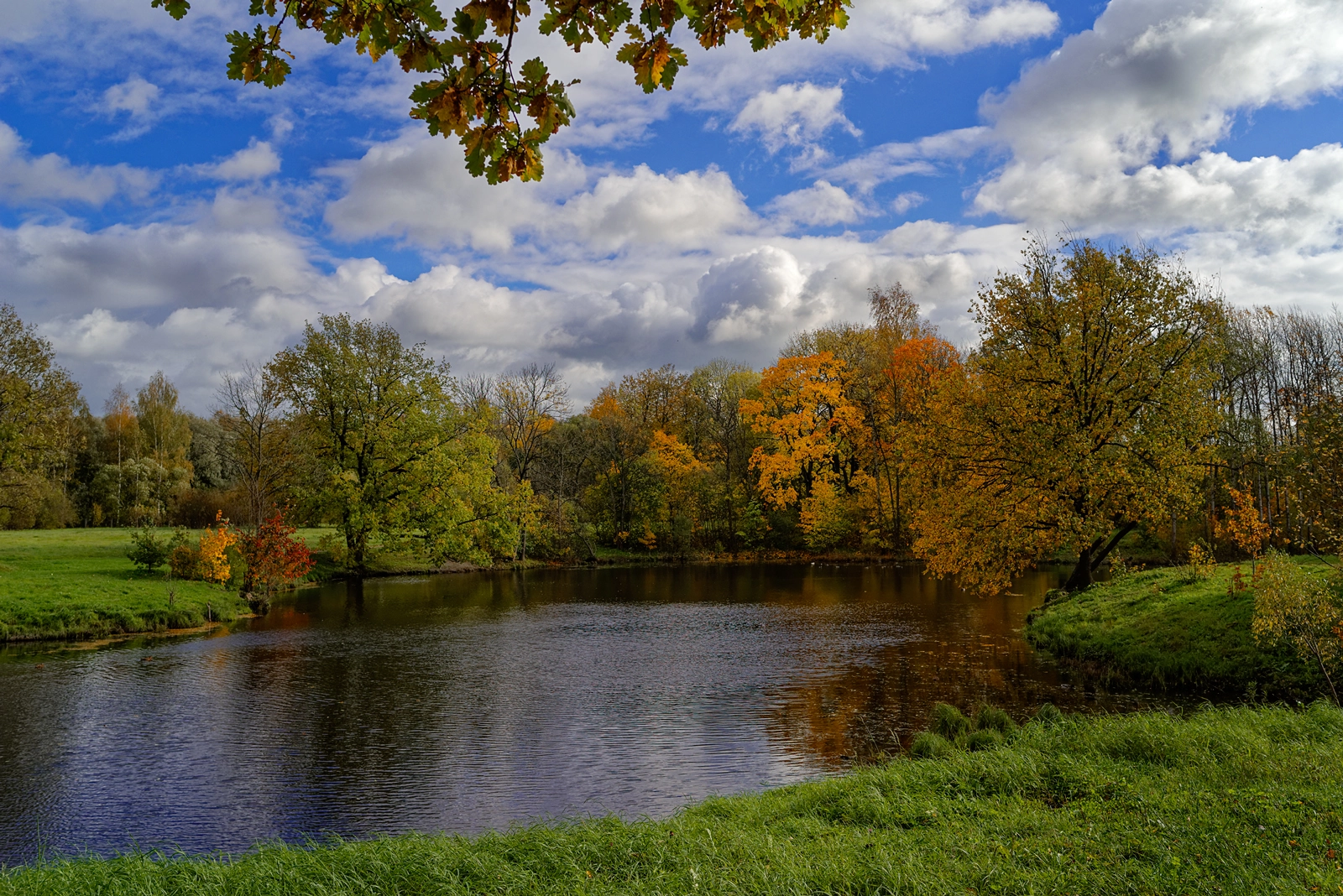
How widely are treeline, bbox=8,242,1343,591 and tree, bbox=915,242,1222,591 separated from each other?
0.07m

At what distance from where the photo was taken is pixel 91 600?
80.3ft

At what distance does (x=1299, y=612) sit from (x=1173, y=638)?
4501 millimetres

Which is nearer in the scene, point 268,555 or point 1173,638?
point 1173,638

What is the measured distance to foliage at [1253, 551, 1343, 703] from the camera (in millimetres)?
11719

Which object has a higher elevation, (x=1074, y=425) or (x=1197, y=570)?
(x=1074, y=425)

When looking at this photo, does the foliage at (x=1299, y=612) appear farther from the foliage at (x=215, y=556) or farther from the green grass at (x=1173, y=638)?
the foliage at (x=215, y=556)

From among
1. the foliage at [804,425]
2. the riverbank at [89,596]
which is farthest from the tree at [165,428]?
the foliage at [804,425]

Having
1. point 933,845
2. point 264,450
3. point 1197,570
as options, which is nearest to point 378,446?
point 264,450

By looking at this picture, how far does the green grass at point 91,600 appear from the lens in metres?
22.8

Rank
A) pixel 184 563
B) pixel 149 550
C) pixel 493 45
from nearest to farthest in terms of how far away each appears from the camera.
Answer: pixel 493 45
pixel 149 550
pixel 184 563

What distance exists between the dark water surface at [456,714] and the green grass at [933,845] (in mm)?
1957


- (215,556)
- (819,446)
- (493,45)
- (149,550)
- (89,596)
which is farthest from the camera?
(819,446)

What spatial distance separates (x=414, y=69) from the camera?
13.2ft

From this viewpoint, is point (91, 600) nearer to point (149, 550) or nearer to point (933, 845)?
point (149, 550)
